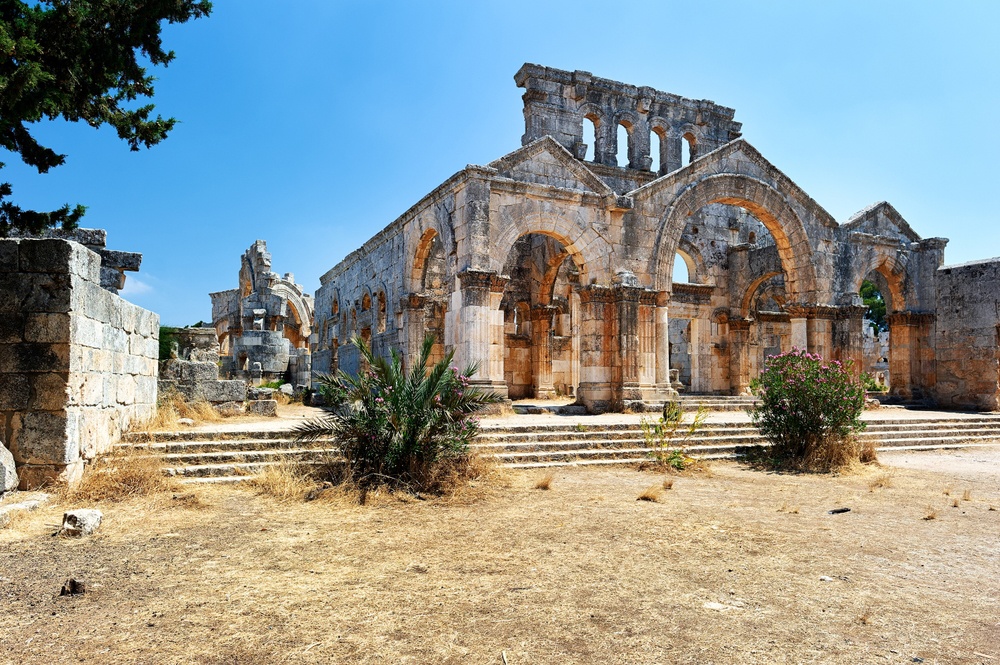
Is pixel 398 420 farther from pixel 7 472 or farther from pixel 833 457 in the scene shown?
pixel 833 457

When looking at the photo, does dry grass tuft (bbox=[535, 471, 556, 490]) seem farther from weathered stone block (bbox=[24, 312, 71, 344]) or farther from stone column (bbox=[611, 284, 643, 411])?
stone column (bbox=[611, 284, 643, 411])

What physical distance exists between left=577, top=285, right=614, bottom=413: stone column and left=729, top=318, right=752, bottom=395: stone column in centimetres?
880

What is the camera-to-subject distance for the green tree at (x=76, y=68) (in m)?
9.15

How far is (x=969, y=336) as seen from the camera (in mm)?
17719

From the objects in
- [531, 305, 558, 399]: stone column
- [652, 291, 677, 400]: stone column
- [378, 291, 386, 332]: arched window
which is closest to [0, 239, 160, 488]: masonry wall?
[652, 291, 677, 400]: stone column

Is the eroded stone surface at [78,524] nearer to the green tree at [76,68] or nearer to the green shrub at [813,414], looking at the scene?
the green tree at [76,68]

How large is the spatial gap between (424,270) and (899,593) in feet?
47.7

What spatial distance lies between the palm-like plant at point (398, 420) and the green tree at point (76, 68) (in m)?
5.71

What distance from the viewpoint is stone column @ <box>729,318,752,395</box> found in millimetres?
22078

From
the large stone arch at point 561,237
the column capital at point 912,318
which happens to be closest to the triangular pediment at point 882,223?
the column capital at point 912,318

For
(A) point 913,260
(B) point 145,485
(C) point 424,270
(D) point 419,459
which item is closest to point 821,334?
(A) point 913,260

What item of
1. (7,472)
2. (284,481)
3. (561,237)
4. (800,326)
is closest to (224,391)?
(284,481)

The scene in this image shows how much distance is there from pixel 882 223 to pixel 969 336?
373cm

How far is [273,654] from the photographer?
316 centimetres
